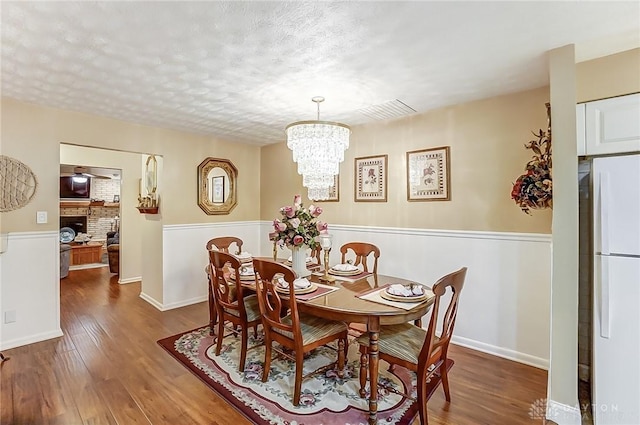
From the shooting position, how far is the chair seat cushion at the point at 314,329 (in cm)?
216

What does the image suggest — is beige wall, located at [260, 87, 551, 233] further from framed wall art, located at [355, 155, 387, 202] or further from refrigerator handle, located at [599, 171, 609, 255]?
refrigerator handle, located at [599, 171, 609, 255]

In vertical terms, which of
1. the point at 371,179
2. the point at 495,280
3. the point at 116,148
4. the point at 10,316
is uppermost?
the point at 116,148

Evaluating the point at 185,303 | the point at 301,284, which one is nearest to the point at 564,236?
the point at 301,284

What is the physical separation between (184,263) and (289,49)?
339cm

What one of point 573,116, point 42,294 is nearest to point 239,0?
point 573,116

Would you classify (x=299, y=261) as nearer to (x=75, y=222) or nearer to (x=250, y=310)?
(x=250, y=310)

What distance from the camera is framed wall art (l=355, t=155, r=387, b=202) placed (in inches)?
145

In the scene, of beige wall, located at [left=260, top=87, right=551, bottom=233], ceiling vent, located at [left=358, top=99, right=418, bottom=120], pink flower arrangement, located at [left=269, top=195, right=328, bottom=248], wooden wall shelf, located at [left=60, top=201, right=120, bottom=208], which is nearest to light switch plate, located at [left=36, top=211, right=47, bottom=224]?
pink flower arrangement, located at [left=269, top=195, right=328, bottom=248]

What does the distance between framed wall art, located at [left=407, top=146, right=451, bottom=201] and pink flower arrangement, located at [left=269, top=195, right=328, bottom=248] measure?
1.37 meters

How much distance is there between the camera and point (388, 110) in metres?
3.28

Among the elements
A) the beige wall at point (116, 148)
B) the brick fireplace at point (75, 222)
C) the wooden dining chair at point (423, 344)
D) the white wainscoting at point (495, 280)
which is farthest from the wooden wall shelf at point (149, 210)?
the brick fireplace at point (75, 222)

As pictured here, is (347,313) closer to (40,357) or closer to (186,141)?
(40,357)

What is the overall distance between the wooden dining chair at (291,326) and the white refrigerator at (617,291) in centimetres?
158

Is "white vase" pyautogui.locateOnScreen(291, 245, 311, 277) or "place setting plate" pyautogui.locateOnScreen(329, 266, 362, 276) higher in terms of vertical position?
"white vase" pyautogui.locateOnScreen(291, 245, 311, 277)
